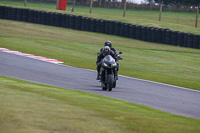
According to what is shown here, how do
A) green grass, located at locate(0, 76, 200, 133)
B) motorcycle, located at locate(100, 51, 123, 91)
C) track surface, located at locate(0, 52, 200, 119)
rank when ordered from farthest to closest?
motorcycle, located at locate(100, 51, 123, 91), track surface, located at locate(0, 52, 200, 119), green grass, located at locate(0, 76, 200, 133)

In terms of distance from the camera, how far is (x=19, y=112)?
7.39 meters

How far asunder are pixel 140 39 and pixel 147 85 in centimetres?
1835

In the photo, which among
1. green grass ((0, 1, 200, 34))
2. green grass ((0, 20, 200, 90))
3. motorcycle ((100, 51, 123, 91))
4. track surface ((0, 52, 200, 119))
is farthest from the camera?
green grass ((0, 1, 200, 34))

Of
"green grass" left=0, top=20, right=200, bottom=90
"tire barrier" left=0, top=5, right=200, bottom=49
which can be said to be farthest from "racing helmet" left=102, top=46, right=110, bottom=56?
"tire barrier" left=0, top=5, right=200, bottom=49

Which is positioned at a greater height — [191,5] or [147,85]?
[191,5]

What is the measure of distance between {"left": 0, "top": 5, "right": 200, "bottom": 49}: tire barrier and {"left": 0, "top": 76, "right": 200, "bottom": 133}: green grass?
21.0 metres

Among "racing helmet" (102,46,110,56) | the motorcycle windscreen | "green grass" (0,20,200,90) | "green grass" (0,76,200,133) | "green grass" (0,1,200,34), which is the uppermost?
"green grass" (0,1,200,34)

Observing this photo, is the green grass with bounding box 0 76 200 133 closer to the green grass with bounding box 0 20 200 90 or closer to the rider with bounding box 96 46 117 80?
the rider with bounding box 96 46 117 80

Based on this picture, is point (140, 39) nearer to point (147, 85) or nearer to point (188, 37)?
point (188, 37)

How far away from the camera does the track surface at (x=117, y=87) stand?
1101cm

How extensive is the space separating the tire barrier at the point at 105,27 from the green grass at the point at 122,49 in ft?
2.19

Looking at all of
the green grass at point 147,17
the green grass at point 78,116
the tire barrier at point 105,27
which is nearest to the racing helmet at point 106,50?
the green grass at point 78,116

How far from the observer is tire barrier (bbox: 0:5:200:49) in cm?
3027

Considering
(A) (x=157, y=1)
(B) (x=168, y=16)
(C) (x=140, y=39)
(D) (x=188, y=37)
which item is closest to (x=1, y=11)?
(C) (x=140, y=39)
